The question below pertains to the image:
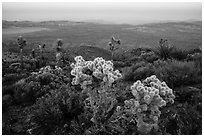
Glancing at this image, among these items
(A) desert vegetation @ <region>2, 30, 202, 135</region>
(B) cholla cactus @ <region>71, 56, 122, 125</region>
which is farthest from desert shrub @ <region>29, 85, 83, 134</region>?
(B) cholla cactus @ <region>71, 56, 122, 125</region>

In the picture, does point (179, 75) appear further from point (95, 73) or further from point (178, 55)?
point (178, 55)

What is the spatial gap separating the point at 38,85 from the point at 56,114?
79.9 inches

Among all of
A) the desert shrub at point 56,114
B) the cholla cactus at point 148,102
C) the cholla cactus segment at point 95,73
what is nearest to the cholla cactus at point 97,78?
the cholla cactus segment at point 95,73

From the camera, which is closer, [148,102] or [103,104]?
[148,102]

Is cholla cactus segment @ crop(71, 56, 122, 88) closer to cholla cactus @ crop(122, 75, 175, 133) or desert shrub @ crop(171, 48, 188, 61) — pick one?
cholla cactus @ crop(122, 75, 175, 133)

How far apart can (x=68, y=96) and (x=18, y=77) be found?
3763 mm

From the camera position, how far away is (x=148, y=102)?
4.55 m

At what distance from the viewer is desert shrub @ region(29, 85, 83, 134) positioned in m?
5.75

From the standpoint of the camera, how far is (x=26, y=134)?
5.69 meters

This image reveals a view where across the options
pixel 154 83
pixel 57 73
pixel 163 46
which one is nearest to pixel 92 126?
pixel 154 83

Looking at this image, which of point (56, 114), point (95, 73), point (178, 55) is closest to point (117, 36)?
point (178, 55)

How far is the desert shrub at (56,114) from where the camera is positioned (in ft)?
18.9

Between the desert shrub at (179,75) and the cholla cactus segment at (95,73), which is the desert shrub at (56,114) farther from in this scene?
the desert shrub at (179,75)

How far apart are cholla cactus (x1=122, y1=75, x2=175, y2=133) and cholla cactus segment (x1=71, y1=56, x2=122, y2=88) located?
1.63ft
